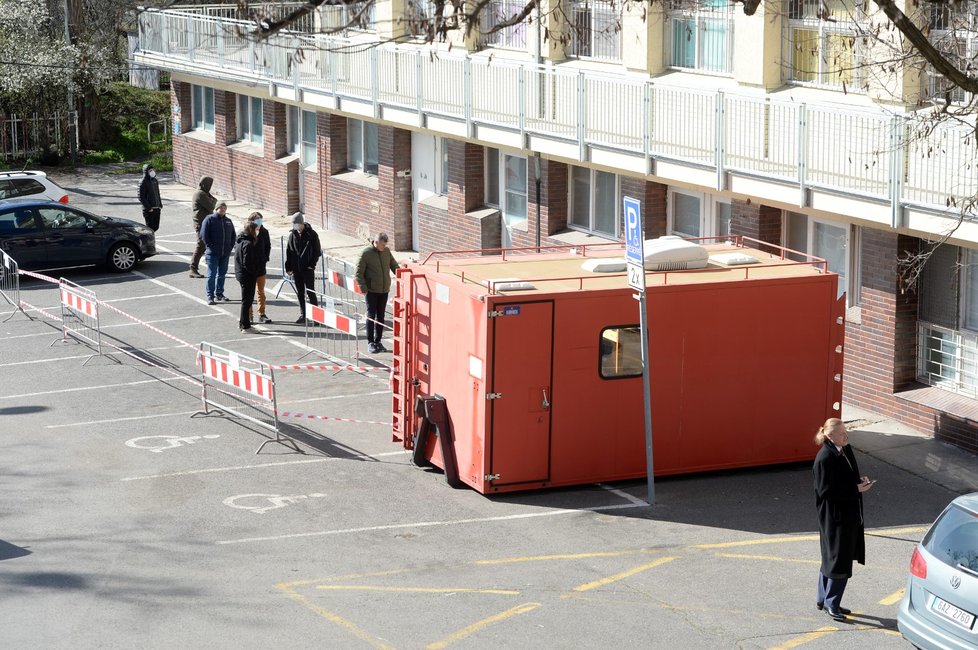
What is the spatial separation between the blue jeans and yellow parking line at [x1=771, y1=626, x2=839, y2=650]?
1349 cm

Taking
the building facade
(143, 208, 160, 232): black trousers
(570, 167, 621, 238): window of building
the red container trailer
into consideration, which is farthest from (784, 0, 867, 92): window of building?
(143, 208, 160, 232): black trousers

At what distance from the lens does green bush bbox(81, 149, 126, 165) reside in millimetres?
40250

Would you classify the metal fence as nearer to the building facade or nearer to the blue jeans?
the building facade

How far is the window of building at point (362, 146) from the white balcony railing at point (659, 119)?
1.62 meters

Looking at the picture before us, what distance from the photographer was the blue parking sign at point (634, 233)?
12.6 meters

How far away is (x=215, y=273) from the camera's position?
22.1m

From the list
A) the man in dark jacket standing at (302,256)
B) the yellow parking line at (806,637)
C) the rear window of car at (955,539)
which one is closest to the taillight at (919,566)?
the rear window of car at (955,539)

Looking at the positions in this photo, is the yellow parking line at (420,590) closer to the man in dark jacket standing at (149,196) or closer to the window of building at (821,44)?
the window of building at (821,44)

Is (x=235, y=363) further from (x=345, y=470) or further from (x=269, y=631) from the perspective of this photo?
(x=269, y=631)

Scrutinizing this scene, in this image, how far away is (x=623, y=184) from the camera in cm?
2033

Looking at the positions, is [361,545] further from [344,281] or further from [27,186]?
[27,186]

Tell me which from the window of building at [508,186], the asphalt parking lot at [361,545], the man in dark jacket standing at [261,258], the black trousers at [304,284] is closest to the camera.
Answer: the asphalt parking lot at [361,545]

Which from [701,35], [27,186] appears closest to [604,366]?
[701,35]

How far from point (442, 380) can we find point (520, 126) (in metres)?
7.45
